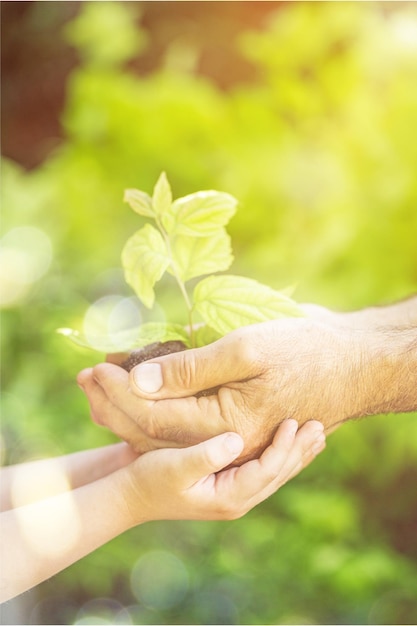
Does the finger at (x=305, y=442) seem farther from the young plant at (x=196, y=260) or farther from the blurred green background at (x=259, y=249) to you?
the blurred green background at (x=259, y=249)

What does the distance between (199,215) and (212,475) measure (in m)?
0.16

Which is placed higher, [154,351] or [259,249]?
[259,249]

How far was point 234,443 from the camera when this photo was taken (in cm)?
44

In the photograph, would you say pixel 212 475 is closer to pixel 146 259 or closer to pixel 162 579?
pixel 146 259

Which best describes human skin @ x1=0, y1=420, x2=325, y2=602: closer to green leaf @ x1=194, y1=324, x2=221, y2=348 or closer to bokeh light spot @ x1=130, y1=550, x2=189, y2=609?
green leaf @ x1=194, y1=324, x2=221, y2=348

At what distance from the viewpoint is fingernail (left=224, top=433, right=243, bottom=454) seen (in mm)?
444

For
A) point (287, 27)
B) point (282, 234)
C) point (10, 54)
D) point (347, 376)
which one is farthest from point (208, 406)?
point (10, 54)

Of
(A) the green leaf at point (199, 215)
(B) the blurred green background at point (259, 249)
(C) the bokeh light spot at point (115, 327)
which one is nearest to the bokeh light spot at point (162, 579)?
(B) the blurred green background at point (259, 249)

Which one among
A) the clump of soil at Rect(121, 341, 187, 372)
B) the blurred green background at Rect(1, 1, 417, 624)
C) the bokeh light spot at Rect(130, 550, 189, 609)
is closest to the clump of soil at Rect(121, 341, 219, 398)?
the clump of soil at Rect(121, 341, 187, 372)

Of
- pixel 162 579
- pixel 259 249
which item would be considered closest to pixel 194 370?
pixel 259 249

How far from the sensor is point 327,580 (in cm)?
97

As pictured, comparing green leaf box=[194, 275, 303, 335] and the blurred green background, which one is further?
the blurred green background

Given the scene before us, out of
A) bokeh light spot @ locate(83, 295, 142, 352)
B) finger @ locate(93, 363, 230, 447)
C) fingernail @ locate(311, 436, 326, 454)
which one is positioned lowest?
fingernail @ locate(311, 436, 326, 454)

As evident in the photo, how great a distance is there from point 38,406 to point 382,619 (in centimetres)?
52
